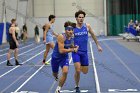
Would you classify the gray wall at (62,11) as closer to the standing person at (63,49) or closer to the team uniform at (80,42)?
the team uniform at (80,42)


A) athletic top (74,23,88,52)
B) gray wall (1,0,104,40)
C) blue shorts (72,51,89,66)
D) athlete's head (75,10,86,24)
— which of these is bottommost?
blue shorts (72,51,89,66)

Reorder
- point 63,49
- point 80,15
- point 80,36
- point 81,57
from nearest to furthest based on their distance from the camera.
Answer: point 63,49, point 80,15, point 80,36, point 81,57

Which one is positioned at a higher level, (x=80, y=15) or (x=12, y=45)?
(x=80, y=15)

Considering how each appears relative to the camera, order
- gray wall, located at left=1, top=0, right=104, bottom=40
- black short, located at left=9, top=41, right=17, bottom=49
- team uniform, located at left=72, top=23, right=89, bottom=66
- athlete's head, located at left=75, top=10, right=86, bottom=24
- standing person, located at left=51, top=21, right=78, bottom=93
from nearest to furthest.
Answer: standing person, located at left=51, top=21, right=78, bottom=93
athlete's head, located at left=75, top=10, right=86, bottom=24
team uniform, located at left=72, top=23, right=89, bottom=66
black short, located at left=9, top=41, right=17, bottom=49
gray wall, located at left=1, top=0, right=104, bottom=40

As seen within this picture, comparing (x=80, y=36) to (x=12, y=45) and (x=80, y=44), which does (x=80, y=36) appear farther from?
(x=12, y=45)

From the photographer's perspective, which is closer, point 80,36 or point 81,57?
point 80,36

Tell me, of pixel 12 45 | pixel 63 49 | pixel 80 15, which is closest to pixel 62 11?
pixel 12 45

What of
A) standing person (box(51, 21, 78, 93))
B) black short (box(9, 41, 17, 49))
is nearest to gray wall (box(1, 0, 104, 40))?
black short (box(9, 41, 17, 49))

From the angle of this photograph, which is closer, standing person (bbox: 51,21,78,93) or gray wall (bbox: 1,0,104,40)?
standing person (bbox: 51,21,78,93)

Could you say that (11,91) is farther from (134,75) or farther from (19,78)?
(134,75)

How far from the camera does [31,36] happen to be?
161 ft

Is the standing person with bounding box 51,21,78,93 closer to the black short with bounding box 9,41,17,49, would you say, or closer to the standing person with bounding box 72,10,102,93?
the standing person with bounding box 72,10,102,93

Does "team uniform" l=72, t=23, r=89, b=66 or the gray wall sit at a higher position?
the gray wall

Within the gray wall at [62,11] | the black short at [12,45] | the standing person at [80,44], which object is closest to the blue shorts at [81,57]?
the standing person at [80,44]
